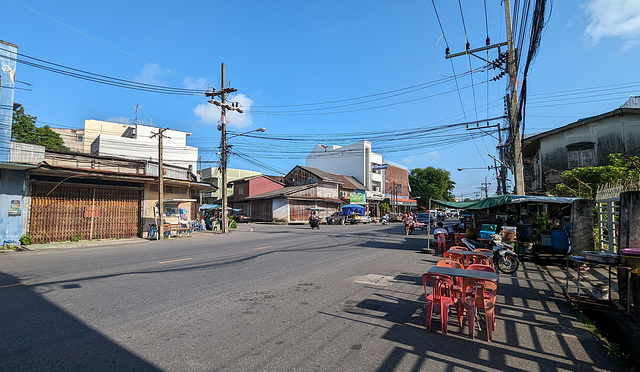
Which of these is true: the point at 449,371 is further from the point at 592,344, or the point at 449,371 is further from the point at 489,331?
the point at 592,344

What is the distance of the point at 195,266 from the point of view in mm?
9172

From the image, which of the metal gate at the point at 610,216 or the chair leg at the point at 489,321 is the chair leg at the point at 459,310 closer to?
the chair leg at the point at 489,321

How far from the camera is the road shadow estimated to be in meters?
3.38

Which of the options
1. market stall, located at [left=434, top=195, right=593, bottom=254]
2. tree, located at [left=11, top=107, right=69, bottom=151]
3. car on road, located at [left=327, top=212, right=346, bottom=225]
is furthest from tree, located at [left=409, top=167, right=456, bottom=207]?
tree, located at [left=11, top=107, right=69, bottom=151]

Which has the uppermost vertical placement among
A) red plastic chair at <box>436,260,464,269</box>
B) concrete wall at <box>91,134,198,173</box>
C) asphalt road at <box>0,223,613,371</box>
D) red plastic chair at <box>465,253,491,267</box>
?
concrete wall at <box>91,134,198,173</box>

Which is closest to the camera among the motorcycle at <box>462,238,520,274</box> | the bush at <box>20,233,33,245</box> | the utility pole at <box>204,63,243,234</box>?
the motorcycle at <box>462,238,520,274</box>

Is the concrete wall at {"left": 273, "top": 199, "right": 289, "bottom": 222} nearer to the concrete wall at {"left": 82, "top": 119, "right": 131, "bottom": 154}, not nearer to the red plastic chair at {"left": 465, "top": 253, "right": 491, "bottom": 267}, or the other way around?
the concrete wall at {"left": 82, "top": 119, "right": 131, "bottom": 154}

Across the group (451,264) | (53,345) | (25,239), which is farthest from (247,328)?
(25,239)

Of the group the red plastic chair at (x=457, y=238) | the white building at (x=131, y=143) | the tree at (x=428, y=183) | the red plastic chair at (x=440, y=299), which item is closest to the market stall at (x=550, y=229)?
the red plastic chair at (x=457, y=238)

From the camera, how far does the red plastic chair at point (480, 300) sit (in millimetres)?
4363

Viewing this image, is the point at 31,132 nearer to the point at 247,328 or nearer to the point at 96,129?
the point at 96,129

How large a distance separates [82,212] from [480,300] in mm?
19127

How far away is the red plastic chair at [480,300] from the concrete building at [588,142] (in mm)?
19184

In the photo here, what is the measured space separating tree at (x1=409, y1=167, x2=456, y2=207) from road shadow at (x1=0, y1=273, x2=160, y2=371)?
68790mm
